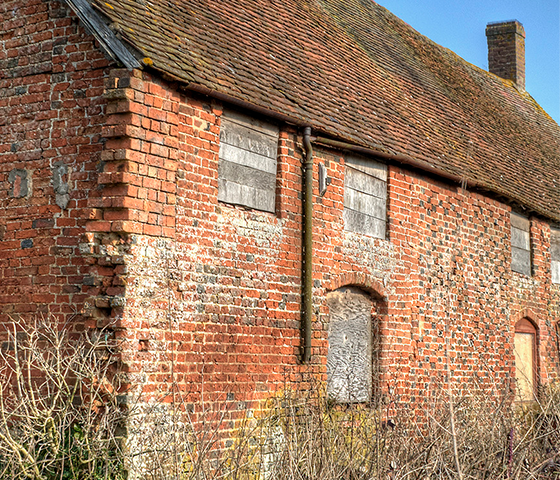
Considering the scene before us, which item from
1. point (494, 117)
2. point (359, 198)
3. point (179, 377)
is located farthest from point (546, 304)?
point (179, 377)

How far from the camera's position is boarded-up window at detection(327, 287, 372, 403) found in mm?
10344

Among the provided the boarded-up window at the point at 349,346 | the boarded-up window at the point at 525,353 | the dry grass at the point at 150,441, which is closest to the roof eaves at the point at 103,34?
the dry grass at the point at 150,441

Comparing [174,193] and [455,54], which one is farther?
[455,54]

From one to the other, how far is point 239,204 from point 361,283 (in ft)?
8.71

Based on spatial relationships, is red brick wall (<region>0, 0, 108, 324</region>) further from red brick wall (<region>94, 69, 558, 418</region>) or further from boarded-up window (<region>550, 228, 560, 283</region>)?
boarded-up window (<region>550, 228, 560, 283</region>)

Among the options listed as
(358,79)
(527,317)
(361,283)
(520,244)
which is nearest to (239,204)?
(361,283)

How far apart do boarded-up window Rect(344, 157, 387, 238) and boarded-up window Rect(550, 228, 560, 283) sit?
6.83m

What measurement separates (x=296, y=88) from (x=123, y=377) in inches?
192

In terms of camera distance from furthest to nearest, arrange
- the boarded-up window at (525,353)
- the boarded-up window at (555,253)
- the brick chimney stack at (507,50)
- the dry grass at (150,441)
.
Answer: the brick chimney stack at (507,50) < the boarded-up window at (555,253) < the boarded-up window at (525,353) < the dry grass at (150,441)

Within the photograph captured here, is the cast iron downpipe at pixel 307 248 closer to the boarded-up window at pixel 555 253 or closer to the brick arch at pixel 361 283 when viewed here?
the brick arch at pixel 361 283

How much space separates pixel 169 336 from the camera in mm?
7609

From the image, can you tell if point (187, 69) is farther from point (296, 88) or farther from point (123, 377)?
point (123, 377)

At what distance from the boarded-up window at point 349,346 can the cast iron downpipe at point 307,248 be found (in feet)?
2.79

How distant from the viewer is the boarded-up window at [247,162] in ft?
28.3
